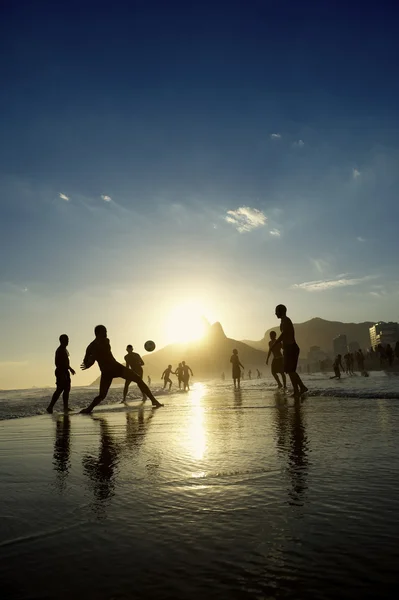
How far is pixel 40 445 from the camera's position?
4320 millimetres

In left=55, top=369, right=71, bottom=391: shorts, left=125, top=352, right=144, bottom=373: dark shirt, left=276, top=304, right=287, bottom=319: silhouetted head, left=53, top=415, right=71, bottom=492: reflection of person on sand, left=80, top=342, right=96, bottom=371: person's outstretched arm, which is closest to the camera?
left=53, top=415, right=71, bottom=492: reflection of person on sand

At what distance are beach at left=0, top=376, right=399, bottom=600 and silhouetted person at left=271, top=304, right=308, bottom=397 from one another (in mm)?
6701

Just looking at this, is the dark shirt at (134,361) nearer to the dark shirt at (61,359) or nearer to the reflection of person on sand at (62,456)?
the dark shirt at (61,359)

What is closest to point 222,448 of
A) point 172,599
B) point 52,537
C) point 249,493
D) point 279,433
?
point 279,433

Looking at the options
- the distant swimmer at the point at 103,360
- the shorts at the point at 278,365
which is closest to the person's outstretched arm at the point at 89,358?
the distant swimmer at the point at 103,360

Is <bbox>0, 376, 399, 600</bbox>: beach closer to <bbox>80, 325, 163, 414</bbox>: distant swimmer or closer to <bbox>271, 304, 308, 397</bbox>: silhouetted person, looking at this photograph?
<bbox>80, 325, 163, 414</bbox>: distant swimmer

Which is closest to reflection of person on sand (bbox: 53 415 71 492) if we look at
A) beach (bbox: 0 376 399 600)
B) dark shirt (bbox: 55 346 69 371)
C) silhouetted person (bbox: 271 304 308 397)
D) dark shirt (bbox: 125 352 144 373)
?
beach (bbox: 0 376 399 600)

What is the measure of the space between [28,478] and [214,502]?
4.77 feet

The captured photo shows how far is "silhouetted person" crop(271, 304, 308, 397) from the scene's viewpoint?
10109mm

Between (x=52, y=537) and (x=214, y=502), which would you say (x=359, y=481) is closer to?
(x=214, y=502)

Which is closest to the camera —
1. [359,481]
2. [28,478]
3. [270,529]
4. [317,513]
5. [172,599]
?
[172,599]

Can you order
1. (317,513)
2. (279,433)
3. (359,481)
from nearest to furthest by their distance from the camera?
(317,513) < (359,481) < (279,433)

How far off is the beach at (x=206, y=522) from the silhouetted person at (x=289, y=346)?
670 centimetres

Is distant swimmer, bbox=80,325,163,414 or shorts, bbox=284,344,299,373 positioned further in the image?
shorts, bbox=284,344,299,373
